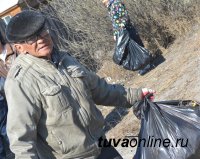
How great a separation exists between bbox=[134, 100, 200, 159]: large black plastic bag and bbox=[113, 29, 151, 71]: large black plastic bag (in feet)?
12.1

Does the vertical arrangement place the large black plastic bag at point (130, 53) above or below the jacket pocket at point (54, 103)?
below

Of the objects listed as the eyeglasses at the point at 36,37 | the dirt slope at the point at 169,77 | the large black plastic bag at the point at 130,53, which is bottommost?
the dirt slope at the point at 169,77

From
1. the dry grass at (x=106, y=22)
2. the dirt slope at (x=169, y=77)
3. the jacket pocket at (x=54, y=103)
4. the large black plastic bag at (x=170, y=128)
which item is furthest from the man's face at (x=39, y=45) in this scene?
the dry grass at (x=106, y=22)

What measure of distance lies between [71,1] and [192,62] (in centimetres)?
291

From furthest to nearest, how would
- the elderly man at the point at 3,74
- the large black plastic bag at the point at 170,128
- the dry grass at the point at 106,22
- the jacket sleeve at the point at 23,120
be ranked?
the dry grass at the point at 106,22 → the elderly man at the point at 3,74 → the large black plastic bag at the point at 170,128 → the jacket sleeve at the point at 23,120

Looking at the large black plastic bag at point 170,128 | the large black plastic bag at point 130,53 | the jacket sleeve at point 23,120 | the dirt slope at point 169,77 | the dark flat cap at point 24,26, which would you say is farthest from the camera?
the large black plastic bag at point 130,53

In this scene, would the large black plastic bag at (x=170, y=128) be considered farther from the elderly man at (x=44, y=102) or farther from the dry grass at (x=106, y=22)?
the dry grass at (x=106, y=22)

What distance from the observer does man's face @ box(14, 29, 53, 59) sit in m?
2.91

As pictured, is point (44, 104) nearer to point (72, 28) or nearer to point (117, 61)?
point (117, 61)

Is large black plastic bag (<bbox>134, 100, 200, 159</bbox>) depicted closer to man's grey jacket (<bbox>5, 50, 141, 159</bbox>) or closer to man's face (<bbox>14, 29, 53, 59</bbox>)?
man's grey jacket (<bbox>5, 50, 141, 159</bbox>)

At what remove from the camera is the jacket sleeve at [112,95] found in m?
3.30

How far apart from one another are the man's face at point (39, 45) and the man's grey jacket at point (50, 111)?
4 cm

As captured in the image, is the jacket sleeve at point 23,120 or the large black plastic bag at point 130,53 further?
the large black plastic bag at point 130,53

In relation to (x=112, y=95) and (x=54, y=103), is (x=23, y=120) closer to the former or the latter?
(x=54, y=103)
